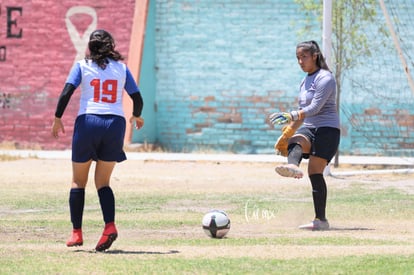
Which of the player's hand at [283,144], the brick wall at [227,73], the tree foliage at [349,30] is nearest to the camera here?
the player's hand at [283,144]

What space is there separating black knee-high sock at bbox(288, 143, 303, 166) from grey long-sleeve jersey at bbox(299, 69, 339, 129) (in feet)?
1.12

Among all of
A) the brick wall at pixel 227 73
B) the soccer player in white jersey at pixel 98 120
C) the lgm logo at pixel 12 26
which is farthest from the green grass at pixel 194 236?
the lgm logo at pixel 12 26

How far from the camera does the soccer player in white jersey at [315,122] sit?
37.2ft

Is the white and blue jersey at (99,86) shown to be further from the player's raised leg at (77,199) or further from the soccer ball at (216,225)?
the soccer ball at (216,225)

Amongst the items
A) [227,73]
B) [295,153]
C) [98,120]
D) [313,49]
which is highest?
[313,49]

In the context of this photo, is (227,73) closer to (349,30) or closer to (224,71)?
(224,71)

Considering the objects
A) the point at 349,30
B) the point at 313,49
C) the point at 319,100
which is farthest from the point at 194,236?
the point at 349,30

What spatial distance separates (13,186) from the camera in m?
17.4

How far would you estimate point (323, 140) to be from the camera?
11.5m

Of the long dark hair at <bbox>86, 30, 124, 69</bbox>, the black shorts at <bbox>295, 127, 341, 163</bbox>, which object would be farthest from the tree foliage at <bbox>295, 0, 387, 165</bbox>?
the long dark hair at <bbox>86, 30, 124, 69</bbox>

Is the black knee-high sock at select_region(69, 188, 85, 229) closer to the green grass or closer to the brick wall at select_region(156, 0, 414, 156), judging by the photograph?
the green grass

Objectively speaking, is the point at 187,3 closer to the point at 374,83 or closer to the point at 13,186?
the point at 374,83

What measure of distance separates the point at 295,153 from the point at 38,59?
17.5 meters

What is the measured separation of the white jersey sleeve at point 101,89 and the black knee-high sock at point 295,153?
2387mm
